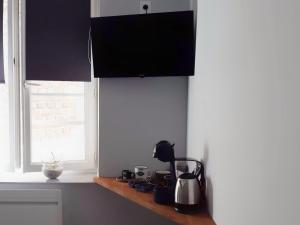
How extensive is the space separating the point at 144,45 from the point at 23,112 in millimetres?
1058

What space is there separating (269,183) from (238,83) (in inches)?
16.2

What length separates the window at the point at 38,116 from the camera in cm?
248

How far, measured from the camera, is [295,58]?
27.4 inches

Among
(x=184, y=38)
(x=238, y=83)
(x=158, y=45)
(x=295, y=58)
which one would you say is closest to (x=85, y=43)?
(x=158, y=45)

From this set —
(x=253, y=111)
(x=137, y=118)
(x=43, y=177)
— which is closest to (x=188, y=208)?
(x=253, y=111)

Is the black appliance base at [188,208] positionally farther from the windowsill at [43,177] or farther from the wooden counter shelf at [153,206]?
the windowsill at [43,177]

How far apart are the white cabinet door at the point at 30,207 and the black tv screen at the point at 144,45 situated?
0.92 m

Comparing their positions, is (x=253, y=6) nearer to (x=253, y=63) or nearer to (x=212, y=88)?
(x=253, y=63)

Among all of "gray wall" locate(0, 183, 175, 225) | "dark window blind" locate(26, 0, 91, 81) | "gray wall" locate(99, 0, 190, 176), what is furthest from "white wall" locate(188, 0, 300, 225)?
"dark window blind" locate(26, 0, 91, 81)

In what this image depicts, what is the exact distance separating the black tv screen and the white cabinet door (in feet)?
3.01

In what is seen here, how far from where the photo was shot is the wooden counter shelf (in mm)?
1500

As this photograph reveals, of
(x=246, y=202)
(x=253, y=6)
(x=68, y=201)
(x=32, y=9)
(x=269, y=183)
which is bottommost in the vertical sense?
(x=68, y=201)

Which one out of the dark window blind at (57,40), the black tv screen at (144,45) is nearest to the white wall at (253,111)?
the black tv screen at (144,45)

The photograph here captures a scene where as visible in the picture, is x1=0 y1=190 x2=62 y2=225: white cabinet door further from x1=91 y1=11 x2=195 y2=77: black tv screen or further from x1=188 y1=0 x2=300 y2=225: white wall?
x1=188 y1=0 x2=300 y2=225: white wall
